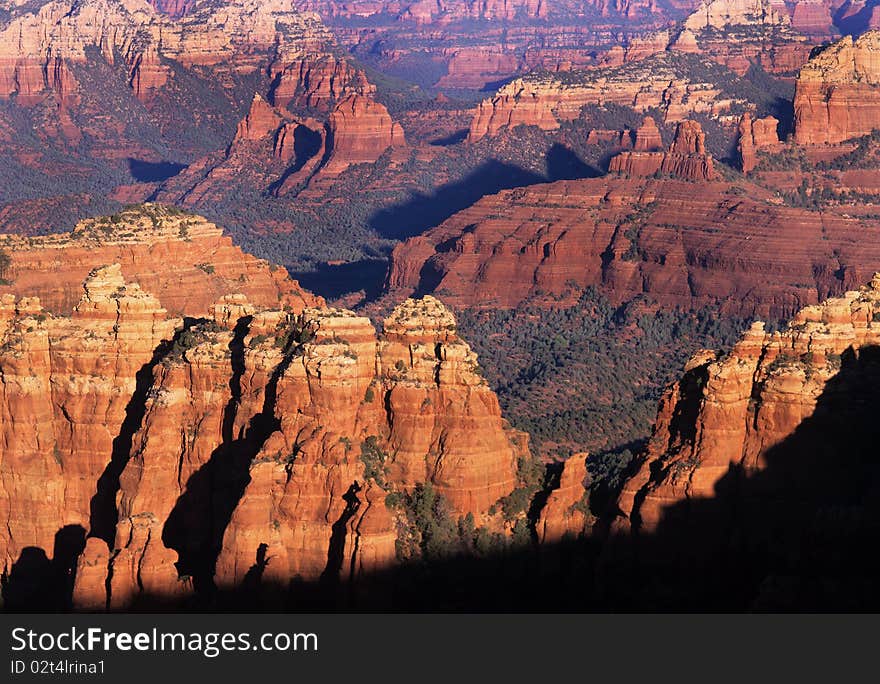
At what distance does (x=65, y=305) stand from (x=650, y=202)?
3043 inches

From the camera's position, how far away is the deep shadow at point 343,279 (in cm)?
17700

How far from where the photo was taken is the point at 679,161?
174 metres

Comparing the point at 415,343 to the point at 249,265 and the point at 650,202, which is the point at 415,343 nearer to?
the point at 249,265

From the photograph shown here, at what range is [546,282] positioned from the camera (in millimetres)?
162375

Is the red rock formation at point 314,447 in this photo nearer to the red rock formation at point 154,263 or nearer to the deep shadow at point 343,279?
the red rock formation at point 154,263

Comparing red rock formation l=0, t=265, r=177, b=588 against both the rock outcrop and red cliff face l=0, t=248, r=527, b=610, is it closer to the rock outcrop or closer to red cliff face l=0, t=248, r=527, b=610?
red cliff face l=0, t=248, r=527, b=610

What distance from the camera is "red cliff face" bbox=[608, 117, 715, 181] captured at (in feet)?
565

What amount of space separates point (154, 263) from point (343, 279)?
3333 inches

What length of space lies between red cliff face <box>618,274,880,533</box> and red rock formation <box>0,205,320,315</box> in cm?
3435

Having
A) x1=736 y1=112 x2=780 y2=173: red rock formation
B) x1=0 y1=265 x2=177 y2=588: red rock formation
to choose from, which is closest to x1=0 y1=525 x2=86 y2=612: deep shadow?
x1=0 y1=265 x2=177 y2=588: red rock formation

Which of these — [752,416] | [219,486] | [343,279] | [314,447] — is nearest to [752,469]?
[752,416]

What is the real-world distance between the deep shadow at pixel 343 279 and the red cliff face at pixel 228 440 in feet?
304

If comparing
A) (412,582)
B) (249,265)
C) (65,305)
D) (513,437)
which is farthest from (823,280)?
(412,582)

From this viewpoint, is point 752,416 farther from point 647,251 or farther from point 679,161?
point 679,161
